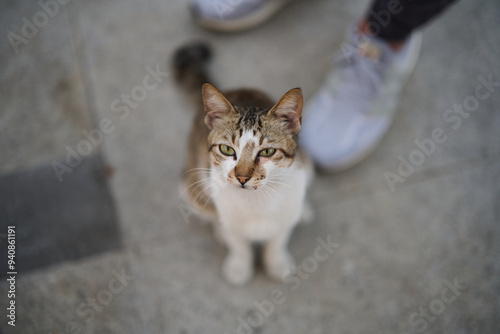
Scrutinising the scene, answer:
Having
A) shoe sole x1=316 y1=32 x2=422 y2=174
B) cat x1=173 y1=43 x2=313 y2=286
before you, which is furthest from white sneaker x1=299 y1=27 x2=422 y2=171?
cat x1=173 y1=43 x2=313 y2=286

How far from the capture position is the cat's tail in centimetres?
192

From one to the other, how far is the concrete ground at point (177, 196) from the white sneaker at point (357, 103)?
0.53 ft

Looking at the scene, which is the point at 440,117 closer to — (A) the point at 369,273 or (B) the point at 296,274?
(A) the point at 369,273

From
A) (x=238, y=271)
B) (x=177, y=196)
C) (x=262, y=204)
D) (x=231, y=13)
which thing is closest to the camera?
(x=262, y=204)

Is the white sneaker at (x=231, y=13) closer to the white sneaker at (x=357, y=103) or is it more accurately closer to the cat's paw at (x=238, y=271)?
the white sneaker at (x=357, y=103)

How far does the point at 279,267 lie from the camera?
6.41 ft

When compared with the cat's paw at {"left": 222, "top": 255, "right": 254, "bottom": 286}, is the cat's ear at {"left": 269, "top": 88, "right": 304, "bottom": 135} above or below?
above

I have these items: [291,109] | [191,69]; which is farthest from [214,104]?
[191,69]

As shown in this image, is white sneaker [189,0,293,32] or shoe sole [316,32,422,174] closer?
shoe sole [316,32,422,174]

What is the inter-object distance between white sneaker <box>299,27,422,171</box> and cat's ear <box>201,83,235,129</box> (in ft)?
2.66

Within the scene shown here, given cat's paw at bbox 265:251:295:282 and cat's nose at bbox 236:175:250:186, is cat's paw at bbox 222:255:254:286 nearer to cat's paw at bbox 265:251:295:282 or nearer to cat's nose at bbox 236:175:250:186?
cat's paw at bbox 265:251:295:282

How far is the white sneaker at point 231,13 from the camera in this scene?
2.34 metres

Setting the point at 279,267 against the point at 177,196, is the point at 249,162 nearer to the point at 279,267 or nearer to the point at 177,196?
the point at 279,267

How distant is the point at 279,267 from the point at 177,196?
75cm
